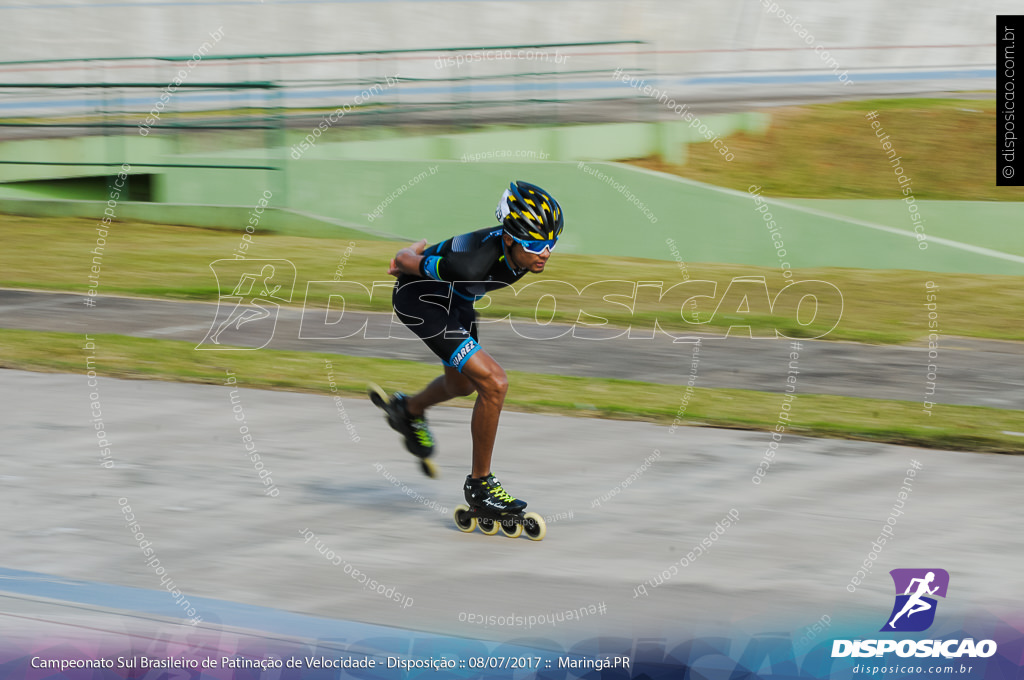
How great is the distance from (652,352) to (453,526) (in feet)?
17.8

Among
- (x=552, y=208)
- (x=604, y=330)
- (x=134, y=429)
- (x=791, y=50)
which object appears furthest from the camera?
(x=791, y=50)

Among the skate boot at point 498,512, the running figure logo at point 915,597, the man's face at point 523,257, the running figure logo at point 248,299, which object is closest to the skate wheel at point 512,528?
the skate boot at point 498,512

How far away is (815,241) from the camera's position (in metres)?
18.0

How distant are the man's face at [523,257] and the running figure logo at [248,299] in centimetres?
575

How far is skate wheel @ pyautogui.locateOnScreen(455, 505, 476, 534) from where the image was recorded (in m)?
6.38

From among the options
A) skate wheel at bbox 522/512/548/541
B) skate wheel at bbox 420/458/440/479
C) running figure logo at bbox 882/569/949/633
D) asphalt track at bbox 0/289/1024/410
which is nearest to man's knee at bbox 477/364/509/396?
skate wheel at bbox 522/512/548/541

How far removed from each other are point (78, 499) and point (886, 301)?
11083 millimetres

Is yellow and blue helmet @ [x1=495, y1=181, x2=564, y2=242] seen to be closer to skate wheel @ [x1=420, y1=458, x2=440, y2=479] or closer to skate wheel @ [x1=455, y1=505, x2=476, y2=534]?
skate wheel @ [x1=455, y1=505, x2=476, y2=534]

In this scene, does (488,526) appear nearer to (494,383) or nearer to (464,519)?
(464,519)

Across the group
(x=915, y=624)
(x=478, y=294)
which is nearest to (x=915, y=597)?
(x=915, y=624)

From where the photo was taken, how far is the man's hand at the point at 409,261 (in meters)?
6.38

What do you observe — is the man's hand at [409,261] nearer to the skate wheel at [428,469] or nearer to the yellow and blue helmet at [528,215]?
the yellow and blue helmet at [528,215]

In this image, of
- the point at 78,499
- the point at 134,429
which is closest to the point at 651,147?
the point at 134,429

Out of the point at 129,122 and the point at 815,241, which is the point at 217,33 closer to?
the point at 129,122
